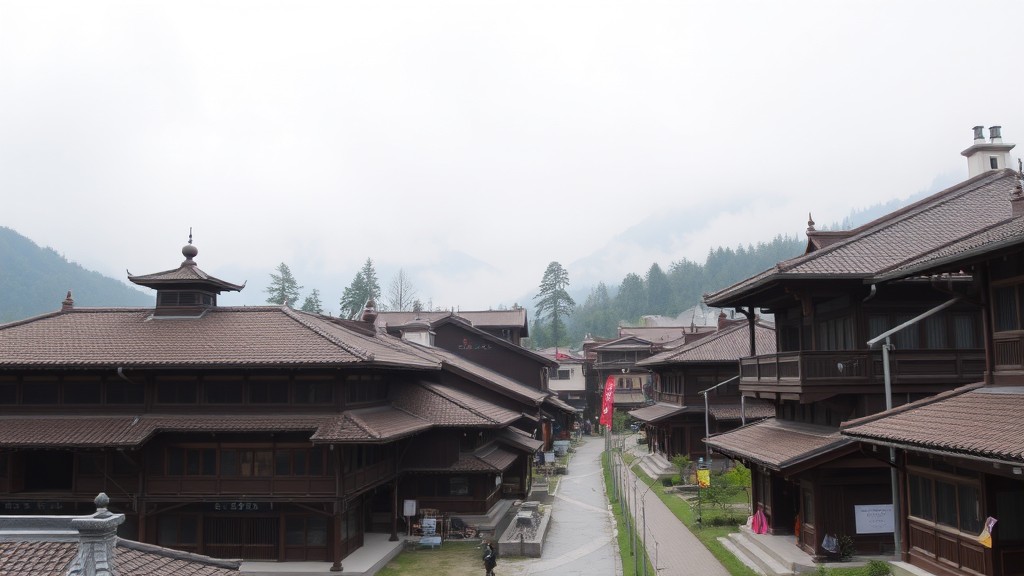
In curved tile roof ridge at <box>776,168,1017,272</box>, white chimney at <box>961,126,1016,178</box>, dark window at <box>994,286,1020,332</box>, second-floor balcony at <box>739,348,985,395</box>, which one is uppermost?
white chimney at <box>961,126,1016,178</box>

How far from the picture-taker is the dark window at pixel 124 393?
89.1 ft

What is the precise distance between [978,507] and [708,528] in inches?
696

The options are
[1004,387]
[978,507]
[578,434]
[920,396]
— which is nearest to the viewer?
[978,507]

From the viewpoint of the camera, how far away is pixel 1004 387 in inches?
582

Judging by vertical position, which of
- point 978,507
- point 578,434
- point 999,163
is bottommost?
point 578,434

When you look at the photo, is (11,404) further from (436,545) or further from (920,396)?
(920,396)

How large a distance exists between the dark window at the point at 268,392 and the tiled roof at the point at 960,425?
18228 mm

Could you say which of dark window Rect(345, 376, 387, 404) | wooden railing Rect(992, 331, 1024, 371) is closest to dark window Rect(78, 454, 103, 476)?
dark window Rect(345, 376, 387, 404)

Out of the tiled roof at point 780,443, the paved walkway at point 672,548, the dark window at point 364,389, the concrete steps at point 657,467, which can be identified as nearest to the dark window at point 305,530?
the dark window at point 364,389

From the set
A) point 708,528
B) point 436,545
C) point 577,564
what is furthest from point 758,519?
point 436,545

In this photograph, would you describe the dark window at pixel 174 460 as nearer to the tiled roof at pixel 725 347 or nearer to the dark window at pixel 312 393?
the dark window at pixel 312 393

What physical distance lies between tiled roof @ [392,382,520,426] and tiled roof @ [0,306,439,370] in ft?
6.15

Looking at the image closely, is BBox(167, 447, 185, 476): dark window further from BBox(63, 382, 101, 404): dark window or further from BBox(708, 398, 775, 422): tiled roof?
BBox(708, 398, 775, 422): tiled roof

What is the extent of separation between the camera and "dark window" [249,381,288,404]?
26.8m
